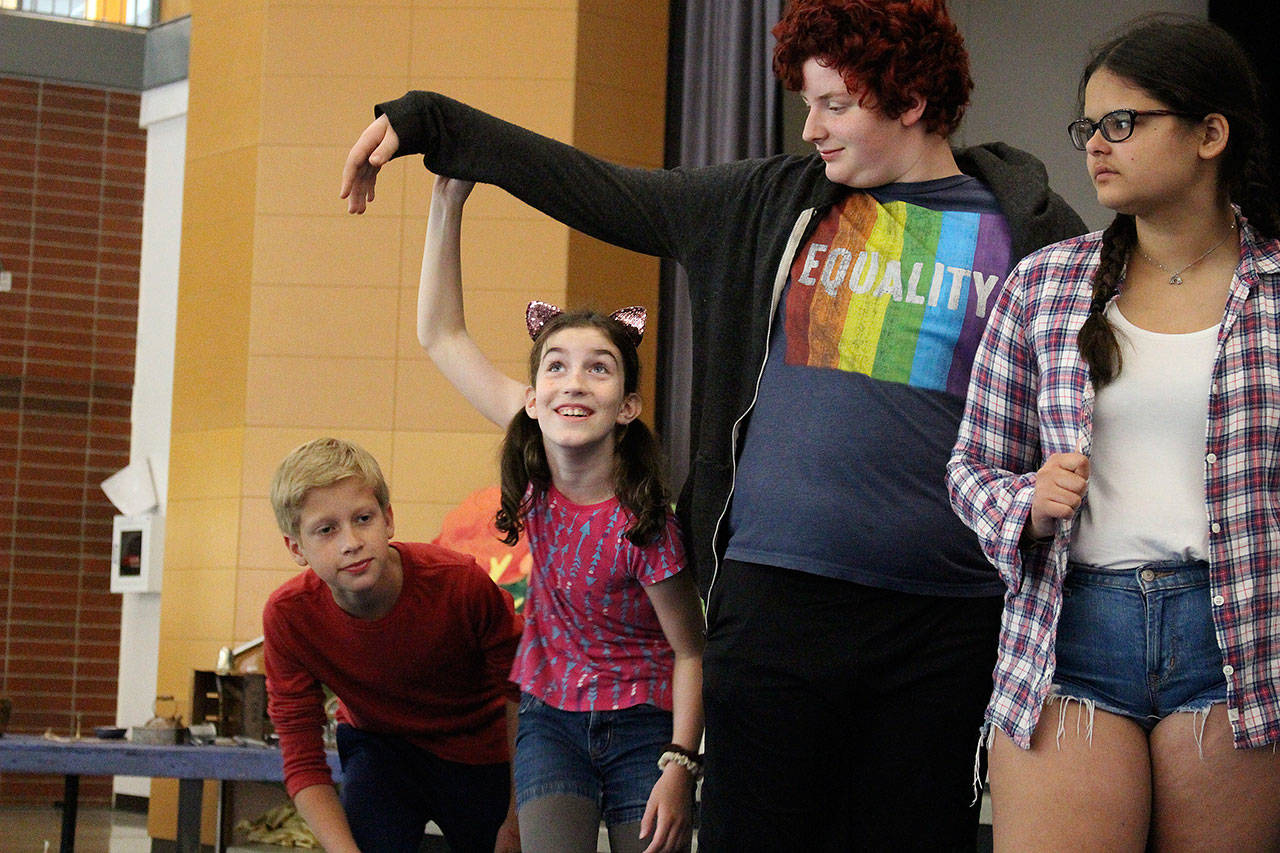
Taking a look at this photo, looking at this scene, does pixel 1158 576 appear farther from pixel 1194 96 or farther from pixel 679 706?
pixel 679 706

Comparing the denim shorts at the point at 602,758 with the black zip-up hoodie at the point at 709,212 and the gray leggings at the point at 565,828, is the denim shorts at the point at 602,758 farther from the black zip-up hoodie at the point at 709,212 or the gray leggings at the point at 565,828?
the black zip-up hoodie at the point at 709,212

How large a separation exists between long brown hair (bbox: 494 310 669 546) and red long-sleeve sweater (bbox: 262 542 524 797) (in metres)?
0.40

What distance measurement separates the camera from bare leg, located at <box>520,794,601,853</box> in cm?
220

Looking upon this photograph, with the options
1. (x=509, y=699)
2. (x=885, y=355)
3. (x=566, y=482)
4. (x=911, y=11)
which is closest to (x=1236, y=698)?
(x=885, y=355)

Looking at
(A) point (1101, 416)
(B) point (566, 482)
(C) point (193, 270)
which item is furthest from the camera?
(C) point (193, 270)

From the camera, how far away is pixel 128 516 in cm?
805

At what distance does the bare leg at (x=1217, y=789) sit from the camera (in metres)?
1.51

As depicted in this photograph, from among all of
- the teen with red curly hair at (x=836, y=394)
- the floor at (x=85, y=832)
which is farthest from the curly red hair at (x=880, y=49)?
the floor at (x=85, y=832)

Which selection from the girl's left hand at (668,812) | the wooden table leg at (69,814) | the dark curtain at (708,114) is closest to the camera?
the girl's left hand at (668,812)

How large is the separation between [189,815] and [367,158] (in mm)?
2747

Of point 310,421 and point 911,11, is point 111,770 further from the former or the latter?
point 911,11

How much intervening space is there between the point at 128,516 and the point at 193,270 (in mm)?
1771

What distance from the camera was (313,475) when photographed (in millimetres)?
2730

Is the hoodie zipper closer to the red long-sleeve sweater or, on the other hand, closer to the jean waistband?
the jean waistband
